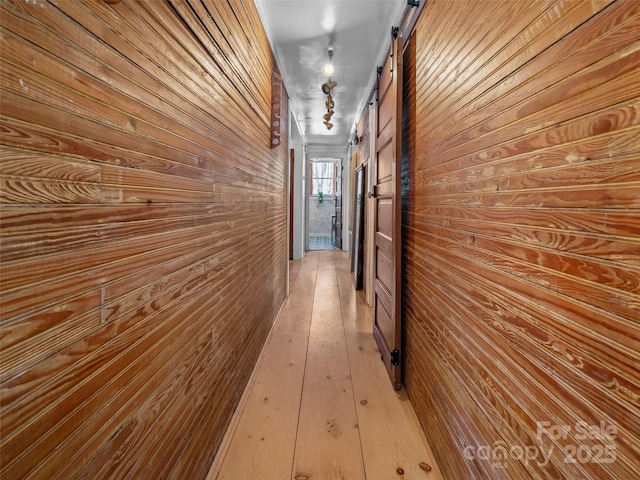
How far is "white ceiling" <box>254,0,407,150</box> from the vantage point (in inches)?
85.9

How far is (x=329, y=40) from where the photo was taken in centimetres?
263

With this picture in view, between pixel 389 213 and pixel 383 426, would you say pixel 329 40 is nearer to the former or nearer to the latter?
pixel 389 213

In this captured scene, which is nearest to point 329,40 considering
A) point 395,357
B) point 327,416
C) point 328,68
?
point 328,68

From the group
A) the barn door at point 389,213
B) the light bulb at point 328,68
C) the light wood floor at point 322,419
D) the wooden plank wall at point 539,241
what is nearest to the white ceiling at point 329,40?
the light bulb at point 328,68

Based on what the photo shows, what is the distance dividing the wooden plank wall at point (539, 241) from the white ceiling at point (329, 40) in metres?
1.15

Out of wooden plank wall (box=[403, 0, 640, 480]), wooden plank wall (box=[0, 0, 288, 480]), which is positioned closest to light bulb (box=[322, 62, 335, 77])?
wooden plank wall (box=[0, 0, 288, 480])

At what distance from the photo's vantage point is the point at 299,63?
3.07 m

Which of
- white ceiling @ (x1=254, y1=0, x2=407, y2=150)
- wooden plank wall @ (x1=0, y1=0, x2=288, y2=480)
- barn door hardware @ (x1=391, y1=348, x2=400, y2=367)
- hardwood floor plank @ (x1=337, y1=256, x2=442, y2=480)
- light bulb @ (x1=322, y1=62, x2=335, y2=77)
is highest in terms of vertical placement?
white ceiling @ (x1=254, y1=0, x2=407, y2=150)

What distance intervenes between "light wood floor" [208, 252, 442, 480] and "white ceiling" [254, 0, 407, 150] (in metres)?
2.56

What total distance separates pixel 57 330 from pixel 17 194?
0.82 feet

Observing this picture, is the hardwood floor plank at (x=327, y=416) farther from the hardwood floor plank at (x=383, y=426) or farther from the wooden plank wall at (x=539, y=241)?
the wooden plank wall at (x=539, y=241)

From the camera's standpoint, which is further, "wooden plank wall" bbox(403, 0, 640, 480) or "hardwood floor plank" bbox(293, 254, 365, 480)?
"hardwood floor plank" bbox(293, 254, 365, 480)

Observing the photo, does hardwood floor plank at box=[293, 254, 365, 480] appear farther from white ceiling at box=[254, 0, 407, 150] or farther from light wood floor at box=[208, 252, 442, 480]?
white ceiling at box=[254, 0, 407, 150]

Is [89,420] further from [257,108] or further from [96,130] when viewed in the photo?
[257,108]
